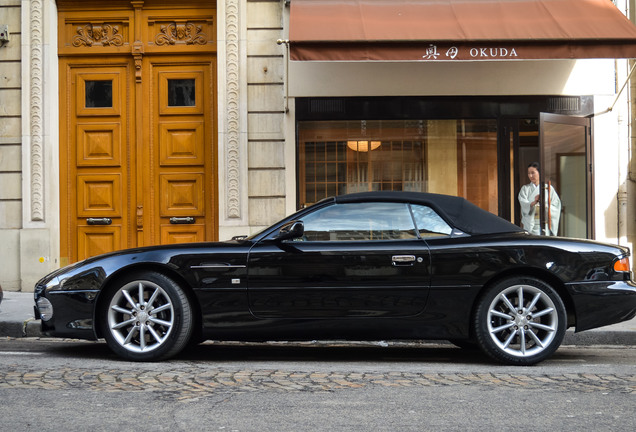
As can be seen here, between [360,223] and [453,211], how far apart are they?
73cm

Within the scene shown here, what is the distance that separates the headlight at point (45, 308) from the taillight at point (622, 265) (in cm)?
424

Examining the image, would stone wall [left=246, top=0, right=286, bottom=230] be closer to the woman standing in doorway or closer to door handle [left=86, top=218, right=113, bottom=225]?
door handle [left=86, top=218, right=113, bottom=225]

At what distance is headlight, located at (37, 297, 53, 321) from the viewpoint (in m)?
Answer: 6.38

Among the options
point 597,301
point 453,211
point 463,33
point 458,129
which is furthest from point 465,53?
point 597,301

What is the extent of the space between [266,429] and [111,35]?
970cm

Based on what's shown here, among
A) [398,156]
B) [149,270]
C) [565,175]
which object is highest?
Answer: [398,156]

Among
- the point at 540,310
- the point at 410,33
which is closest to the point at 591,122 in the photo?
the point at 410,33

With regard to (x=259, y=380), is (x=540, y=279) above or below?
above

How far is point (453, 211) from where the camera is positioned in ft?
21.3

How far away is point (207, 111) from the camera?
41.1 ft

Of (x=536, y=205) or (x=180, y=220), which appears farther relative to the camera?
(x=180, y=220)

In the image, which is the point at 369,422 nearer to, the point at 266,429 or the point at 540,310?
the point at 266,429

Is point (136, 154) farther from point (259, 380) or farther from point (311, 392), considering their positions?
point (311, 392)

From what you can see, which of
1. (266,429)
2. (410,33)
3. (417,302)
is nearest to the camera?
(266,429)
